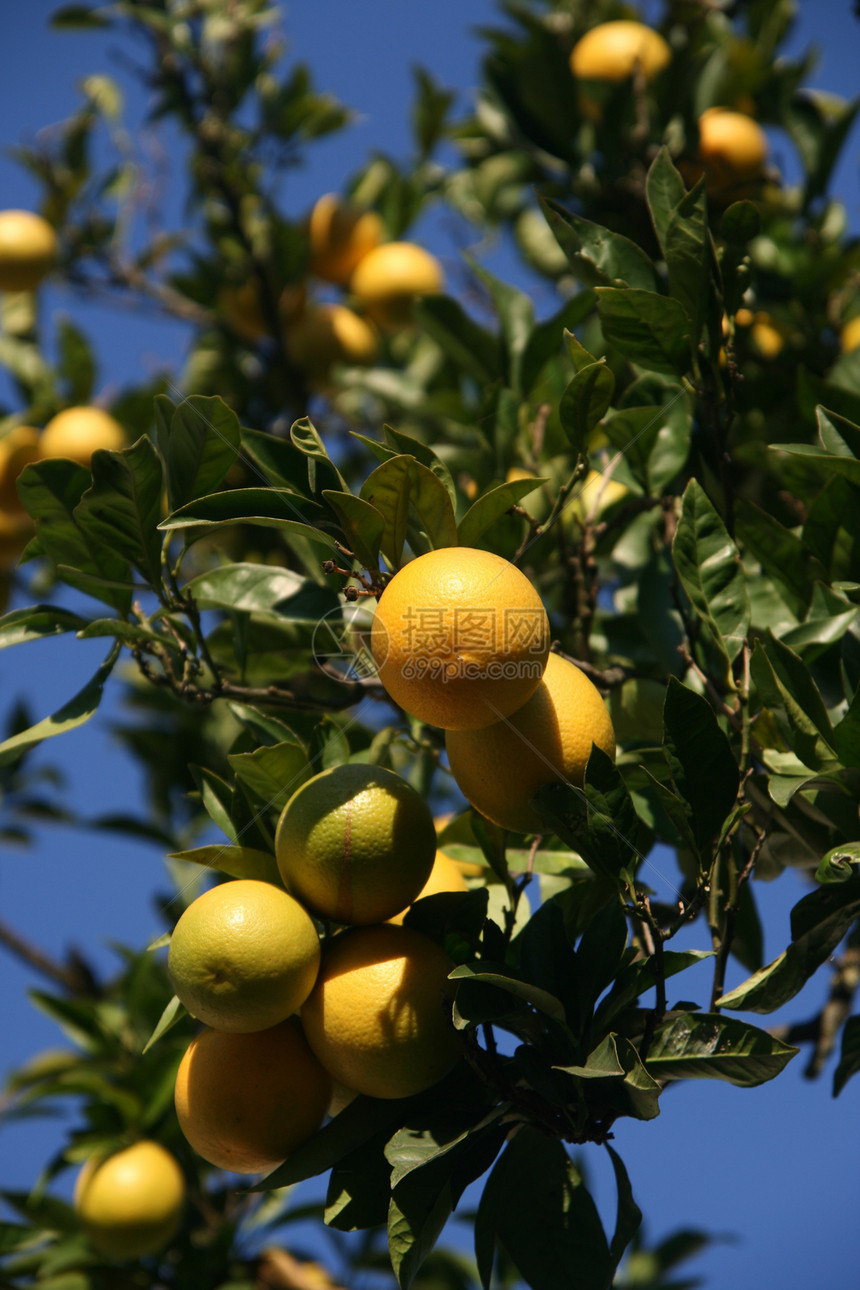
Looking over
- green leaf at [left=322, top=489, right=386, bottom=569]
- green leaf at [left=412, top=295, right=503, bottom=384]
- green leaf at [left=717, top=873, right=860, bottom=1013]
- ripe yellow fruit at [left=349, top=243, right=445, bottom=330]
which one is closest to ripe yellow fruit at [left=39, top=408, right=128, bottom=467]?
green leaf at [left=412, top=295, right=503, bottom=384]

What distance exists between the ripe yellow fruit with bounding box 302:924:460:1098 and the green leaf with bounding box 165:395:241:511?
0.53m

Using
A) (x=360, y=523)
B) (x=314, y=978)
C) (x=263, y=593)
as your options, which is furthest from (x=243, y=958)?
(x=263, y=593)

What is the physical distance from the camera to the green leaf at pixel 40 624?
4.23 ft

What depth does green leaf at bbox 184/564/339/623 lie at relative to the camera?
1.32 meters

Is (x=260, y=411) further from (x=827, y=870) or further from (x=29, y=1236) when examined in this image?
(x=827, y=870)

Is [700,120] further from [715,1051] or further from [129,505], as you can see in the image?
[715,1051]

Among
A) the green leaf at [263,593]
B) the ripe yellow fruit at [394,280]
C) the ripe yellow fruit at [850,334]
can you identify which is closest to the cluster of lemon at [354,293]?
the ripe yellow fruit at [394,280]

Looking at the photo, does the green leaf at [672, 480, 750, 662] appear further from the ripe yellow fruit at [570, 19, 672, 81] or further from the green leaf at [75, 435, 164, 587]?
the ripe yellow fruit at [570, 19, 672, 81]

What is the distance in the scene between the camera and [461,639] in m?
0.91

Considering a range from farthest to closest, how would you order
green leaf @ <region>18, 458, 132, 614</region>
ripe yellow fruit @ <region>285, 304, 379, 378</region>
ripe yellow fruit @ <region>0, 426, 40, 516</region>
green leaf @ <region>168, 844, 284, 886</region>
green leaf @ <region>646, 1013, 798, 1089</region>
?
ripe yellow fruit @ <region>285, 304, 379, 378</region>, ripe yellow fruit @ <region>0, 426, 40, 516</region>, green leaf @ <region>18, 458, 132, 614</region>, green leaf @ <region>168, 844, 284, 886</region>, green leaf @ <region>646, 1013, 798, 1089</region>

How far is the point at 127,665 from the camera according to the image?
2.96m

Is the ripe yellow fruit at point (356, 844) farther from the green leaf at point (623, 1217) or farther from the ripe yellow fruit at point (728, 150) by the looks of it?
the ripe yellow fruit at point (728, 150)

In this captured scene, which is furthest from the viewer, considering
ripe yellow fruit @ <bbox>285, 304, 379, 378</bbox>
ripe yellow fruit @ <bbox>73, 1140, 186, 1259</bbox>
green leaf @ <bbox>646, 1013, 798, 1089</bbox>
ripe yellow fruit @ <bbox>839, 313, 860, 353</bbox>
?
ripe yellow fruit @ <bbox>285, 304, 379, 378</bbox>

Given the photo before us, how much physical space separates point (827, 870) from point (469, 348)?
1304mm
